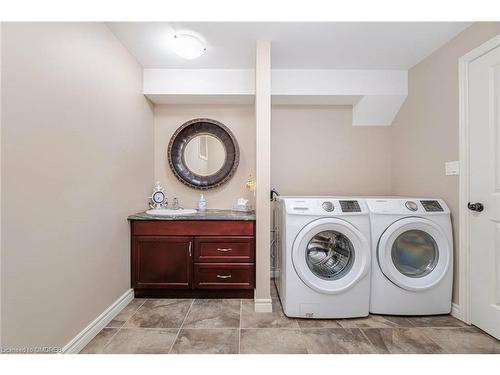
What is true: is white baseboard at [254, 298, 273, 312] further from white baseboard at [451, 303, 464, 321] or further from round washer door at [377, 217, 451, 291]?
white baseboard at [451, 303, 464, 321]

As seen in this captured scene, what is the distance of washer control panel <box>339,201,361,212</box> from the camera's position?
6.16 ft

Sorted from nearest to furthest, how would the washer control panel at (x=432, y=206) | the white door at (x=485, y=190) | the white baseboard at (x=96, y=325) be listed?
the white baseboard at (x=96, y=325), the white door at (x=485, y=190), the washer control panel at (x=432, y=206)

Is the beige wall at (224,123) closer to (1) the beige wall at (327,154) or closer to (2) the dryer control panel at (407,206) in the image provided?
(1) the beige wall at (327,154)

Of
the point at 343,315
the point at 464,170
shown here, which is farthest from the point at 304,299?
the point at 464,170

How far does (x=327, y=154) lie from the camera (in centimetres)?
285

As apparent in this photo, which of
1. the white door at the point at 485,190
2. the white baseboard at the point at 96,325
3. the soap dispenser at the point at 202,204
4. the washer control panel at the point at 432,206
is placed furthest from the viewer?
the soap dispenser at the point at 202,204

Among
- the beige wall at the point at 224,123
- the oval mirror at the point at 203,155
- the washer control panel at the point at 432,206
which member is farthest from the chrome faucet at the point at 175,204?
the washer control panel at the point at 432,206

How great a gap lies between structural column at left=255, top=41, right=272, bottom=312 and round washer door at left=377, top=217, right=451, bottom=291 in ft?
3.03

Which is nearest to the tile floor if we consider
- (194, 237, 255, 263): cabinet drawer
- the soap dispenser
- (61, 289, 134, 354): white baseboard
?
(61, 289, 134, 354): white baseboard

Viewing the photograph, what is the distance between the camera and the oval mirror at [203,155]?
109 inches

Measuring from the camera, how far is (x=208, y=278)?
2.21 metres

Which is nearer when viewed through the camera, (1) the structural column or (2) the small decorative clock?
(1) the structural column

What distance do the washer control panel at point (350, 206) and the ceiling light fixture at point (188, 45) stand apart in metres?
1.75

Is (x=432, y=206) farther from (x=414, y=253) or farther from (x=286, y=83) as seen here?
(x=286, y=83)
